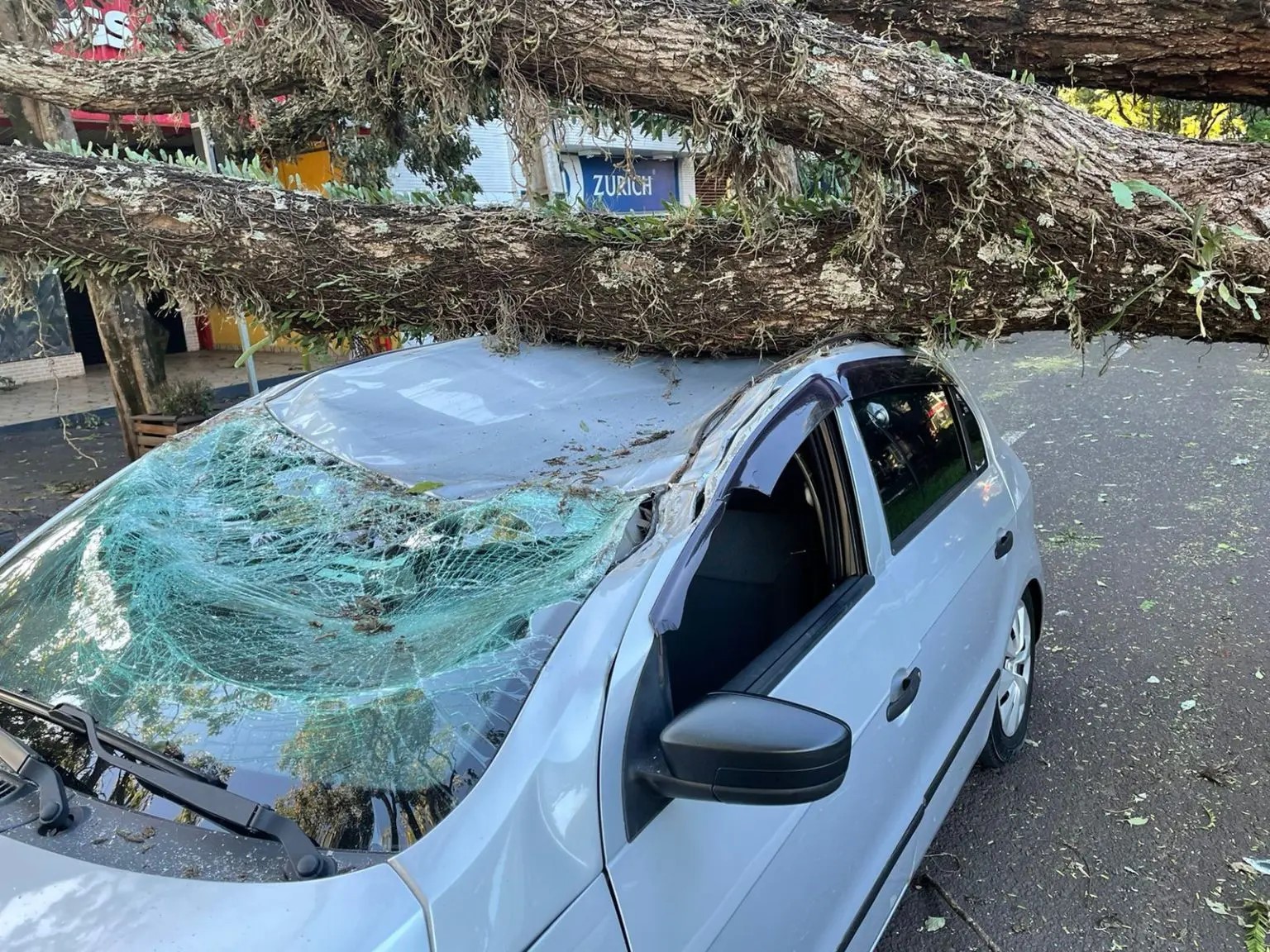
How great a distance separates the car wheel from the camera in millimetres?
3111

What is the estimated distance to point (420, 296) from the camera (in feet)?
10.5

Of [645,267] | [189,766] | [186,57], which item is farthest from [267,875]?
[186,57]

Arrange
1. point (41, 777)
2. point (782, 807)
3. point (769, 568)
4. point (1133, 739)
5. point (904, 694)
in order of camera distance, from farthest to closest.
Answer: point (1133, 739)
point (769, 568)
point (904, 694)
point (782, 807)
point (41, 777)

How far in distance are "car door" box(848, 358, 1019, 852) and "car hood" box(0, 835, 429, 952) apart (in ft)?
4.98

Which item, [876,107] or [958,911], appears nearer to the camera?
[876,107]

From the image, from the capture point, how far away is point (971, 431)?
313cm

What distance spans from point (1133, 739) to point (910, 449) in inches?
70.2

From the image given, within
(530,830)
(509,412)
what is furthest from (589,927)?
(509,412)

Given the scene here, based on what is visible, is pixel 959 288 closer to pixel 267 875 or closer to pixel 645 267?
pixel 645 267

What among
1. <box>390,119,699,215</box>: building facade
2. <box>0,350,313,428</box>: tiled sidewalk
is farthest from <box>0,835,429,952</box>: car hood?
<box>0,350,313,428</box>: tiled sidewalk

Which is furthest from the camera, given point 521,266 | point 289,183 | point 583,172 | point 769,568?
point 583,172

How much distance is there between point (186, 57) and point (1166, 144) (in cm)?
391

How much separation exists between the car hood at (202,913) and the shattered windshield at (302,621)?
98mm

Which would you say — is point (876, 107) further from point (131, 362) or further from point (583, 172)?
point (131, 362)
